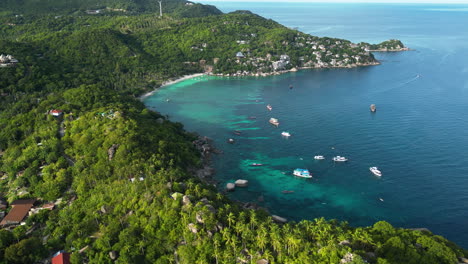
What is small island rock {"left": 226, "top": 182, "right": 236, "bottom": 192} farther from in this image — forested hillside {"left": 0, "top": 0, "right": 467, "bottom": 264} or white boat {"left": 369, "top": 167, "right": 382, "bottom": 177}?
white boat {"left": 369, "top": 167, "right": 382, "bottom": 177}

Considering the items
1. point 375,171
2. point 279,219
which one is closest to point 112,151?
point 279,219

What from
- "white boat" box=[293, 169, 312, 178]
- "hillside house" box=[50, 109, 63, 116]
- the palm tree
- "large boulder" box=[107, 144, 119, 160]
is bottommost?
"white boat" box=[293, 169, 312, 178]

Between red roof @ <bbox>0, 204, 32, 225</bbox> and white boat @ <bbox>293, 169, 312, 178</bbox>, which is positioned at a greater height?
white boat @ <bbox>293, 169, 312, 178</bbox>

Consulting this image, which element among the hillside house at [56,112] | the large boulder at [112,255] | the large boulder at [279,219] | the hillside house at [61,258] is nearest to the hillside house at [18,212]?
the hillside house at [61,258]

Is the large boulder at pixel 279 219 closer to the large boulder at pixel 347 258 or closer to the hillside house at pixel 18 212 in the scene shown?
the large boulder at pixel 347 258

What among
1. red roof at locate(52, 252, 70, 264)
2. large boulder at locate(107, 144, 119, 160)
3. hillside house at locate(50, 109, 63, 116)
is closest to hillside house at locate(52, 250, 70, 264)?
red roof at locate(52, 252, 70, 264)

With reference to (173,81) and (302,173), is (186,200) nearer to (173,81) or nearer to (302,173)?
(302,173)
